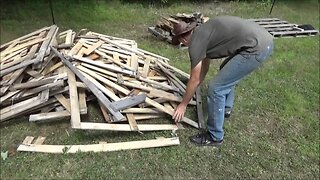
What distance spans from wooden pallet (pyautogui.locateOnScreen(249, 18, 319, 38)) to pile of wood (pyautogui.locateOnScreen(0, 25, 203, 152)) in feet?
13.0

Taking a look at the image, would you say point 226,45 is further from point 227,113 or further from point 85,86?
point 85,86

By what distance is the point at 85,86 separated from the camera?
440 centimetres

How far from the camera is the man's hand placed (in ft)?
13.6

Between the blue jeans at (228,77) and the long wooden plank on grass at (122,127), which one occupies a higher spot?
the blue jeans at (228,77)

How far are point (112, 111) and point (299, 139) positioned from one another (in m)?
2.60

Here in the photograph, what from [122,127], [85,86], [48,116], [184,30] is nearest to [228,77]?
[184,30]

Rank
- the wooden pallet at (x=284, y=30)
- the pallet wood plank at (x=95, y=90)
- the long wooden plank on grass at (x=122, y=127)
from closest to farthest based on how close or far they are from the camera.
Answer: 1. the long wooden plank on grass at (x=122, y=127)
2. the pallet wood plank at (x=95, y=90)
3. the wooden pallet at (x=284, y=30)

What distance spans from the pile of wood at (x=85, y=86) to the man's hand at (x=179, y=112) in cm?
20

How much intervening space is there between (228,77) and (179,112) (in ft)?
2.71

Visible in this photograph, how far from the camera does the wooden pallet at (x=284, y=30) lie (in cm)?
789

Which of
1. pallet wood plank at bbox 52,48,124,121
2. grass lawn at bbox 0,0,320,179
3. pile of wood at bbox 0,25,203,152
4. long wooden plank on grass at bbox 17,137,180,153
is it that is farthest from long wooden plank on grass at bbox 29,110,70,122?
pallet wood plank at bbox 52,48,124,121

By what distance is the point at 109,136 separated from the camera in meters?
4.29

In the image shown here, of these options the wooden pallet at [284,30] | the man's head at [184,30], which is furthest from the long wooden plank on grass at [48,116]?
the wooden pallet at [284,30]

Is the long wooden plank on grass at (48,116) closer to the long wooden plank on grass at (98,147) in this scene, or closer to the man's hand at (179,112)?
the long wooden plank on grass at (98,147)
